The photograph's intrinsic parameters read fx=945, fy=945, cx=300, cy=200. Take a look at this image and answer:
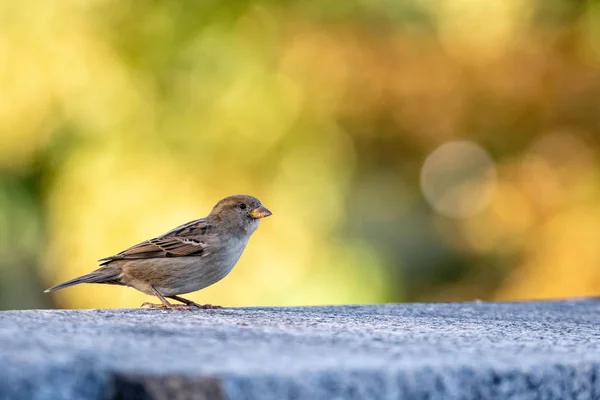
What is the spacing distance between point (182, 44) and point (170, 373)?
15.5ft

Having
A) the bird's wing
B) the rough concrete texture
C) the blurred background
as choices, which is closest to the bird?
the bird's wing

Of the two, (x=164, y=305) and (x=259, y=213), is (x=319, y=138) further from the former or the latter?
(x=164, y=305)

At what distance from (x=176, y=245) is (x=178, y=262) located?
63 millimetres

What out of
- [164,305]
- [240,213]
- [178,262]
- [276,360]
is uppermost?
[240,213]

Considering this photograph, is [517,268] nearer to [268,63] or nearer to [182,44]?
[268,63]

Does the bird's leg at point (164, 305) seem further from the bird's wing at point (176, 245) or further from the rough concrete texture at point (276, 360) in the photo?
the rough concrete texture at point (276, 360)

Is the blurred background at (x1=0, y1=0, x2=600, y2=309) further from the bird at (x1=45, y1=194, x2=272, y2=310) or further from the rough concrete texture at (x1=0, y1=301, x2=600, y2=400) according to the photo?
the rough concrete texture at (x1=0, y1=301, x2=600, y2=400)

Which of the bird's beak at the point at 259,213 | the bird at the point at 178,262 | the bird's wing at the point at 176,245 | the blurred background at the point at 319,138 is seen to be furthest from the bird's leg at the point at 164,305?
the blurred background at the point at 319,138

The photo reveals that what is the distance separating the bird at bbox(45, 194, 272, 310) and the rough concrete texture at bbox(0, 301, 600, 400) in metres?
0.78

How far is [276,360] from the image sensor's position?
1249 mm

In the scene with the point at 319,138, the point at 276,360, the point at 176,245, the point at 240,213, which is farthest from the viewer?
the point at 319,138

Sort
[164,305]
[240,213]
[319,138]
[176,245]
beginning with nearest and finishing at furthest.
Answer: [164,305] → [176,245] → [240,213] → [319,138]

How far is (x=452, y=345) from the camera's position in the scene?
59.1 inches

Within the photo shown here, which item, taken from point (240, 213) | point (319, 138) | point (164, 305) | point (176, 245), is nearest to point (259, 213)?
point (240, 213)
